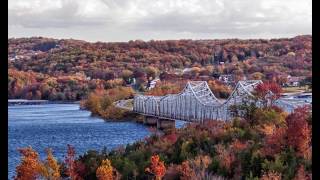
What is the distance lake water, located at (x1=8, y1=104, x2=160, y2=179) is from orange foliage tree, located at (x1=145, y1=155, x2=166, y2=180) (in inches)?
22.6

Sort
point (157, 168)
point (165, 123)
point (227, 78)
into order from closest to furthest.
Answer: point (157, 168) → point (227, 78) → point (165, 123)

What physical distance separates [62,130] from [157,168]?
113cm

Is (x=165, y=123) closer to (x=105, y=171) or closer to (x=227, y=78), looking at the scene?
(x=227, y=78)

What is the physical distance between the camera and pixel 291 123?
15.0 feet

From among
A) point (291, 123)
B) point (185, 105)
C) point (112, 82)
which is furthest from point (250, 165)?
point (185, 105)

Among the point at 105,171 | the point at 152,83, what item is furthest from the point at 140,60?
the point at 105,171

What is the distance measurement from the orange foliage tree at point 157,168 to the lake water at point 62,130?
575 millimetres

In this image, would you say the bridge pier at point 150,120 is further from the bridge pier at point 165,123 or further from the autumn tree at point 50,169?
the autumn tree at point 50,169

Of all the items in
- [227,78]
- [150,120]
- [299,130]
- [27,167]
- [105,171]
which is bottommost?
[105,171]

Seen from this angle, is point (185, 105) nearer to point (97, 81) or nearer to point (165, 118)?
point (165, 118)

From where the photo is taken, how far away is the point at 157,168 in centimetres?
457

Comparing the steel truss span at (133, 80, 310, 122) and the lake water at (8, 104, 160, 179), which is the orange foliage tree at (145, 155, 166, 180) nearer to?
the lake water at (8, 104, 160, 179)

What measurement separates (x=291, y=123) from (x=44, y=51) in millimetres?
2330

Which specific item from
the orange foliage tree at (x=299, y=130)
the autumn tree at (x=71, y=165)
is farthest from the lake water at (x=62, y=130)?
the orange foliage tree at (x=299, y=130)
